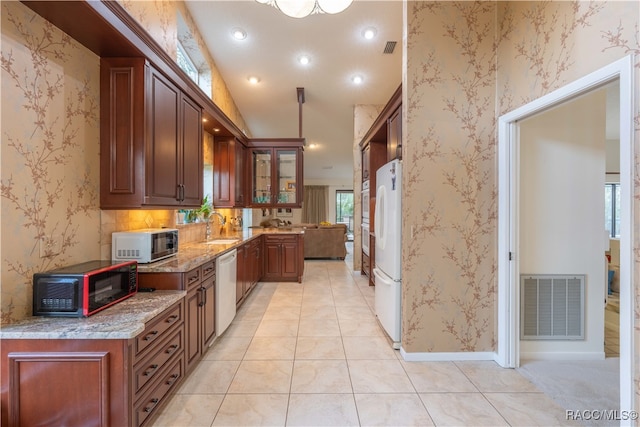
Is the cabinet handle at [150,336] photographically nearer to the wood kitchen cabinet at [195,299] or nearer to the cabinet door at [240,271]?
the wood kitchen cabinet at [195,299]

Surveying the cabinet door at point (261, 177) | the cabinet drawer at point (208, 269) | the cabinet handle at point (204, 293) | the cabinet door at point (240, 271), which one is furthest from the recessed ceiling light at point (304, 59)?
the cabinet handle at point (204, 293)

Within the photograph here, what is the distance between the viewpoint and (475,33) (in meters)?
2.40

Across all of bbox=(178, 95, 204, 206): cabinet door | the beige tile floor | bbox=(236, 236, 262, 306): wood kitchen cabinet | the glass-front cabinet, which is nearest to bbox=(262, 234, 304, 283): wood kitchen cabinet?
bbox=(236, 236, 262, 306): wood kitchen cabinet

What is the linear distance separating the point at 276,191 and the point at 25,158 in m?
3.81

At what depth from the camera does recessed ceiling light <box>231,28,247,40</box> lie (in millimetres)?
3783

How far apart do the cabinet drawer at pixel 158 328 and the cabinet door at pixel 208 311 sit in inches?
16.0

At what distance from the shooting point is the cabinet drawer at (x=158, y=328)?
→ 148 centimetres

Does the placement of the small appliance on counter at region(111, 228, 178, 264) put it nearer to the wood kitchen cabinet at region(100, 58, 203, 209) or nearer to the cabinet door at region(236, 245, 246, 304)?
the wood kitchen cabinet at region(100, 58, 203, 209)

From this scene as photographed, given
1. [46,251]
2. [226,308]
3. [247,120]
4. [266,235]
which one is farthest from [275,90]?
[46,251]

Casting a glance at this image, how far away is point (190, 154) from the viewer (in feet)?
8.89

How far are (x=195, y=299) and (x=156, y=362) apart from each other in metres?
0.58

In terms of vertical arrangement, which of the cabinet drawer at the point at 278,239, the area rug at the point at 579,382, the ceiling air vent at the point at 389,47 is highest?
the ceiling air vent at the point at 389,47

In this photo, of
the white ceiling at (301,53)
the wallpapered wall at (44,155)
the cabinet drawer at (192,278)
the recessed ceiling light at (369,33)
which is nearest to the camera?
the wallpapered wall at (44,155)

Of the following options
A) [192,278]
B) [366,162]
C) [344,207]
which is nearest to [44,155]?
[192,278]
